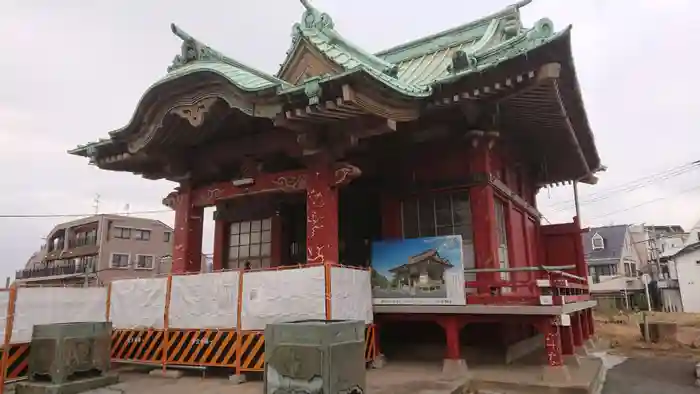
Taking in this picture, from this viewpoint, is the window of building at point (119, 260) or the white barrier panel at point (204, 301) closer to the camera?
the white barrier panel at point (204, 301)

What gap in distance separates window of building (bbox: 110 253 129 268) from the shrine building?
40456mm

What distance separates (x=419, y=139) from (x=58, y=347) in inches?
313

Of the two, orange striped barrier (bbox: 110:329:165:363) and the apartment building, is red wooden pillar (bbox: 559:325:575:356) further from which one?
the apartment building

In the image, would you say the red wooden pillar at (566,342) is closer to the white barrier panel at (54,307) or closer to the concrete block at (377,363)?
the concrete block at (377,363)

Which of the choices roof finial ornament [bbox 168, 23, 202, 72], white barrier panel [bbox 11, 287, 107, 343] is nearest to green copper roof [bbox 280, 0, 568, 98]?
roof finial ornament [bbox 168, 23, 202, 72]

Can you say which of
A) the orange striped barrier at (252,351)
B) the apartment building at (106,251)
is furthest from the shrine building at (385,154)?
the apartment building at (106,251)

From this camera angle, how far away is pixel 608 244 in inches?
1885

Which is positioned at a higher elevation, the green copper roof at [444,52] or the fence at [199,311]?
the green copper roof at [444,52]

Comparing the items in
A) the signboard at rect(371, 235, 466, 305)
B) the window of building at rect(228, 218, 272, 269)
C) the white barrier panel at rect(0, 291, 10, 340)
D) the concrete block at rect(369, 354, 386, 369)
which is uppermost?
the window of building at rect(228, 218, 272, 269)

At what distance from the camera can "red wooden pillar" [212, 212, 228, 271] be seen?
1301 centimetres

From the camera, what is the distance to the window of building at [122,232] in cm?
4894

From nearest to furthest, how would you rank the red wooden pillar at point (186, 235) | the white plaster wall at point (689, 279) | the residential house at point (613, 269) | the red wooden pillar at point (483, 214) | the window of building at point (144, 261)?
the red wooden pillar at point (483, 214), the red wooden pillar at point (186, 235), the white plaster wall at point (689, 279), the residential house at point (613, 269), the window of building at point (144, 261)

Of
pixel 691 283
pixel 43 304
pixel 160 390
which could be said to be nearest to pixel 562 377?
pixel 160 390

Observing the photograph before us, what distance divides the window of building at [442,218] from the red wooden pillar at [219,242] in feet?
17.0
